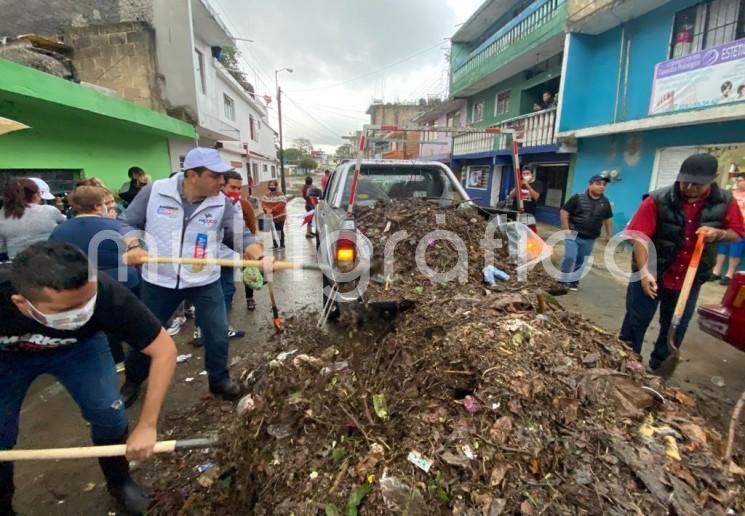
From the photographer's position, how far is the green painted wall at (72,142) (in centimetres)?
544

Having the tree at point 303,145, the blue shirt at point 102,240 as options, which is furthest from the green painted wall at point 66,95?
the tree at point 303,145

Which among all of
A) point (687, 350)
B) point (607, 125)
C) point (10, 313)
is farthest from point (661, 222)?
point (607, 125)

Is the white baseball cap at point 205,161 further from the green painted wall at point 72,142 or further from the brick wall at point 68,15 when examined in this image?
the brick wall at point 68,15

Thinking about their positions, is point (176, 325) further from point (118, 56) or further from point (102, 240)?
point (118, 56)

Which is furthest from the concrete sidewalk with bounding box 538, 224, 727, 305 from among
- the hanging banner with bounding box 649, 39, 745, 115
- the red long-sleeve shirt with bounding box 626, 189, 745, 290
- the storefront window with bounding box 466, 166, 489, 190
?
the storefront window with bounding box 466, 166, 489, 190

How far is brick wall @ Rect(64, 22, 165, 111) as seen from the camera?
941 centimetres

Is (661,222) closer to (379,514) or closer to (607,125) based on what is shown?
(379,514)

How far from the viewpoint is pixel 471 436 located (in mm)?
1595

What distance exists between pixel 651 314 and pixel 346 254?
2634mm

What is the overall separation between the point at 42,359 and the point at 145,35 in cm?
1111

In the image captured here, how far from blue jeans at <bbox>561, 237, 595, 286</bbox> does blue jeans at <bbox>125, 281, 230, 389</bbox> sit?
467 cm

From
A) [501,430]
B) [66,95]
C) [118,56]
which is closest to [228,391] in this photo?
[501,430]

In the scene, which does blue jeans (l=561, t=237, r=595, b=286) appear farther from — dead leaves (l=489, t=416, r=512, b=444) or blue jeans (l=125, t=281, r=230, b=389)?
blue jeans (l=125, t=281, r=230, b=389)

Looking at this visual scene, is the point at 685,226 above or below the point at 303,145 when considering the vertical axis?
below
